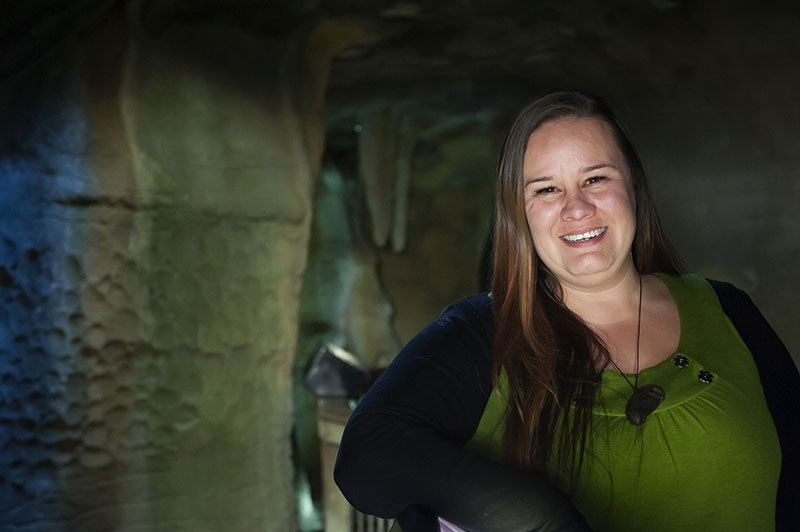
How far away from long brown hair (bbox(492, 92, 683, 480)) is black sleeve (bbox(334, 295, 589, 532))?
49 millimetres

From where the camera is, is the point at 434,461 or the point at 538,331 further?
the point at 538,331

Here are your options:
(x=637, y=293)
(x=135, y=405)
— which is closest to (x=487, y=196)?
(x=135, y=405)

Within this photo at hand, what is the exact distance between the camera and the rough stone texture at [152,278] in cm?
183

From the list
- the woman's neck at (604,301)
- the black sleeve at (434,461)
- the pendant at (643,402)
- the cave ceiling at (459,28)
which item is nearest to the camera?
the black sleeve at (434,461)

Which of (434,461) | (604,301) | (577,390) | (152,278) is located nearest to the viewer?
(434,461)

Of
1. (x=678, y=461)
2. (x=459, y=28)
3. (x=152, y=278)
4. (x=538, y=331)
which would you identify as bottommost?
(x=152, y=278)

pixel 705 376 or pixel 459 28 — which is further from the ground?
pixel 459 28

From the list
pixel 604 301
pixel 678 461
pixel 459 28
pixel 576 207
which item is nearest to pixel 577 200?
pixel 576 207

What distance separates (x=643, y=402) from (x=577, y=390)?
7 centimetres

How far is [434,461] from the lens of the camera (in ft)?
2.03

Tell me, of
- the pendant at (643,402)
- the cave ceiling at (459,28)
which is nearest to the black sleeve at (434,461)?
the pendant at (643,402)

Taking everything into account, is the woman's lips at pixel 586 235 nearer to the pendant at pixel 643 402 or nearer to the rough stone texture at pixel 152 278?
the pendant at pixel 643 402

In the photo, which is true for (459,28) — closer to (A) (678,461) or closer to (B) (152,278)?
(B) (152,278)

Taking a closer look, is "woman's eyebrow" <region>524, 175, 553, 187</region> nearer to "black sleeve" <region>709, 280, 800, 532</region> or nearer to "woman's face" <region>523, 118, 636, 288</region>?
"woman's face" <region>523, 118, 636, 288</region>
